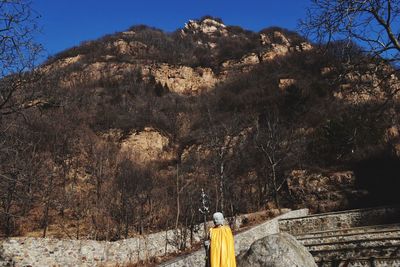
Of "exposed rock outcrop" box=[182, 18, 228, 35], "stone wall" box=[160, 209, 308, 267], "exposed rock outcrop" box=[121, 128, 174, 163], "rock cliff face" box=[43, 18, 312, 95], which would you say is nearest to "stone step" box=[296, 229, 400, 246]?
"stone wall" box=[160, 209, 308, 267]

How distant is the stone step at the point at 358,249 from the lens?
12.5 m

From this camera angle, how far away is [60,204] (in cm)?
2759

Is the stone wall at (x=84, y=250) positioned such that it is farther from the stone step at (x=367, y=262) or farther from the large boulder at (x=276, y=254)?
the large boulder at (x=276, y=254)

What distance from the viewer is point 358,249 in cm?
1280

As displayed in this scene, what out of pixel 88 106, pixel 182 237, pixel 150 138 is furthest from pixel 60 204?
pixel 88 106

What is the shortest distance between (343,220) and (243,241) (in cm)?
961

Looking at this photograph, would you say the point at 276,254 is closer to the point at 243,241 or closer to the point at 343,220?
the point at 243,241

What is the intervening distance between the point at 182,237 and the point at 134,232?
7640 millimetres

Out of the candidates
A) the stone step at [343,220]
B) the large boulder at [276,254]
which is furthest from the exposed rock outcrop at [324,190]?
the large boulder at [276,254]

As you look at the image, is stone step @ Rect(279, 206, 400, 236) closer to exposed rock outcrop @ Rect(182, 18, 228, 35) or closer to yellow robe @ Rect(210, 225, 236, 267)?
yellow robe @ Rect(210, 225, 236, 267)

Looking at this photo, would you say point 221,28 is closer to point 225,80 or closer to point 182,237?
point 225,80

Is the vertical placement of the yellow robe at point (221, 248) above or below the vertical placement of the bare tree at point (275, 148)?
below

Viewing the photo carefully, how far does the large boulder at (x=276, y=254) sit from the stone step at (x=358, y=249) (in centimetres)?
265

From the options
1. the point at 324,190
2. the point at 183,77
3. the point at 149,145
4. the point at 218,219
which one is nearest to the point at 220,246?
the point at 218,219
